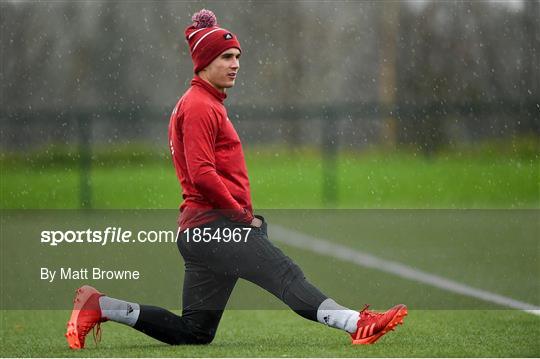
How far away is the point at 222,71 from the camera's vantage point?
5.03 meters

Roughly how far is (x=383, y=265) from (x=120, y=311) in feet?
14.1

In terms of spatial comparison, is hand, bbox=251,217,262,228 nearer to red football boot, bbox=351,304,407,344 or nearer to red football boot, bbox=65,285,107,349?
red football boot, bbox=351,304,407,344

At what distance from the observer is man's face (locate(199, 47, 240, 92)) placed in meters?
5.00

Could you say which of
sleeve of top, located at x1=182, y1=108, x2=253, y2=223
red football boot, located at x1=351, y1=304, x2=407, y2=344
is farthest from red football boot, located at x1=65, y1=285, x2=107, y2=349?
red football boot, located at x1=351, y1=304, x2=407, y2=344

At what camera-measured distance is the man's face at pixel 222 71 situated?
197 inches

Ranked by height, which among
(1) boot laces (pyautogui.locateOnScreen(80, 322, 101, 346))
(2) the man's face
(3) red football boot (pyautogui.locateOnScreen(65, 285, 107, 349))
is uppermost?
(2) the man's face

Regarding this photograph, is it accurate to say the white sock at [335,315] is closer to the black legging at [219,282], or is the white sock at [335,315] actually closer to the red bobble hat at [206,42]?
the black legging at [219,282]

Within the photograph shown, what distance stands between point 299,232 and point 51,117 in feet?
14.3

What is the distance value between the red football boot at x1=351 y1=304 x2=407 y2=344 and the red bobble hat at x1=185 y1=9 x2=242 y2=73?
113cm

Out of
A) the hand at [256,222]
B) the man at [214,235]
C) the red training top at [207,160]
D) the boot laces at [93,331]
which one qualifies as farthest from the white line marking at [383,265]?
the boot laces at [93,331]

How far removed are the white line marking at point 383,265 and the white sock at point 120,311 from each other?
84.2 inches

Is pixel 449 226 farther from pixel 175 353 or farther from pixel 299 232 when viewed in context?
pixel 175 353

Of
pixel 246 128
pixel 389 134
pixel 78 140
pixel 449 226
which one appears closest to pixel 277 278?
pixel 449 226

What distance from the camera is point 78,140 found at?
48.2ft
